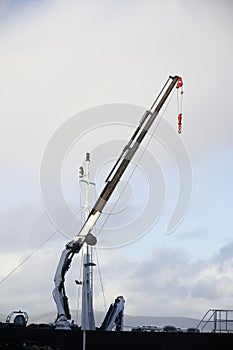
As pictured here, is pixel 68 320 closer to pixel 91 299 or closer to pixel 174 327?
pixel 91 299

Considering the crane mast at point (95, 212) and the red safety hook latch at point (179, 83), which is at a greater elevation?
the red safety hook latch at point (179, 83)

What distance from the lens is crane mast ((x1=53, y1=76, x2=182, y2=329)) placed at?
1425 inches

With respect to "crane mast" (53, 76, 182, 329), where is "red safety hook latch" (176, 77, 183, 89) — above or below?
above

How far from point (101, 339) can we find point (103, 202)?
971 cm

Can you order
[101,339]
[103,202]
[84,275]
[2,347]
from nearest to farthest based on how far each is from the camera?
[101,339], [2,347], [84,275], [103,202]

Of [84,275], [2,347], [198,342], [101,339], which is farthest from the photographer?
[84,275]

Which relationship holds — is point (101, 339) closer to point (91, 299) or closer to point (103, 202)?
point (91, 299)

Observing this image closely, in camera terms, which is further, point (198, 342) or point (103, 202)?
point (103, 202)

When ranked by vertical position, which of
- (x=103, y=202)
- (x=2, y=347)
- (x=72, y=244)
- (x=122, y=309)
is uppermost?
(x=103, y=202)

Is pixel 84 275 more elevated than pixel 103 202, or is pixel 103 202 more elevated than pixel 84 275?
pixel 103 202

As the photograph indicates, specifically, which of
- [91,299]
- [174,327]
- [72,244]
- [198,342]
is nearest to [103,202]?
[72,244]

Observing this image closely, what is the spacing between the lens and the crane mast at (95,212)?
119 ft

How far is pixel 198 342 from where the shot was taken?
91.4 ft

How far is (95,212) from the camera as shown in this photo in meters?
37.6
